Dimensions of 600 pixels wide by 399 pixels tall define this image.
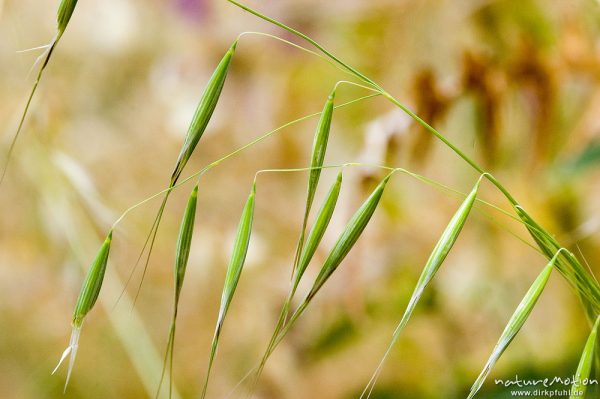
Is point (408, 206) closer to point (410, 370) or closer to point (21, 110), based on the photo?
point (410, 370)

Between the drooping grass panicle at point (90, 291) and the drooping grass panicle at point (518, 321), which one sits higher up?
the drooping grass panicle at point (90, 291)

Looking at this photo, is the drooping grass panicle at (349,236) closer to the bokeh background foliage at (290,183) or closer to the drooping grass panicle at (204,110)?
the drooping grass panicle at (204,110)

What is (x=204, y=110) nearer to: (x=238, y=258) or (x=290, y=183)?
(x=238, y=258)

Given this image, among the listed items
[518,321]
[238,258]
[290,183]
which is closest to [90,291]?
[238,258]

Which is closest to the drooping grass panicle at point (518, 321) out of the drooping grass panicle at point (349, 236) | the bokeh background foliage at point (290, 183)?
the drooping grass panicle at point (349, 236)

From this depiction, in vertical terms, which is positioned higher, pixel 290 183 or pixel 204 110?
pixel 204 110

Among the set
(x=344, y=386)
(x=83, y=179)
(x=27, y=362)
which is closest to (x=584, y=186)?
(x=344, y=386)

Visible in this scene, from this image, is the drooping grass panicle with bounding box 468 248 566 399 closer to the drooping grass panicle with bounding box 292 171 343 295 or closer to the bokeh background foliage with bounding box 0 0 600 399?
the drooping grass panicle with bounding box 292 171 343 295

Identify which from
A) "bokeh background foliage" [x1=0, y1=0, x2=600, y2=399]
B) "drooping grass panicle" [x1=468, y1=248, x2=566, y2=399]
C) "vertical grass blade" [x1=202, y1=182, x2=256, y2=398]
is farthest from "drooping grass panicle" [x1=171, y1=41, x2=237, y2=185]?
"bokeh background foliage" [x1=0, y1=0, x2=600, y2=399]
